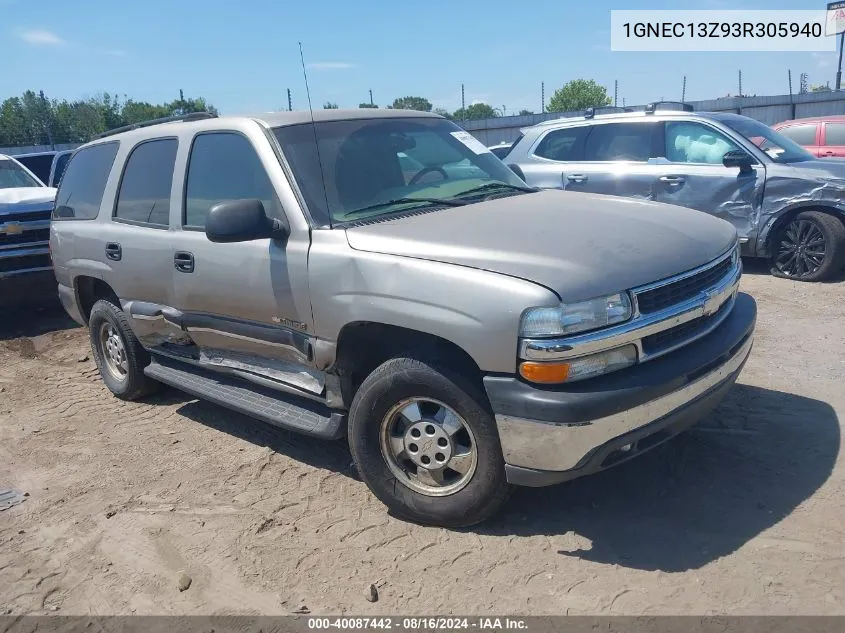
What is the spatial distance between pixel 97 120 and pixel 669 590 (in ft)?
172

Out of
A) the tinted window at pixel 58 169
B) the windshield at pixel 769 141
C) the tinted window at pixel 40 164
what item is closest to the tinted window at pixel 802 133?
the windshield at pixel 769 141

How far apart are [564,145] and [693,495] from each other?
624 centimetres

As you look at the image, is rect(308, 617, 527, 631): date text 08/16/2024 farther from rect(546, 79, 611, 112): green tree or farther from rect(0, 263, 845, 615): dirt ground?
rect(546, 79, 611, 112): green tree

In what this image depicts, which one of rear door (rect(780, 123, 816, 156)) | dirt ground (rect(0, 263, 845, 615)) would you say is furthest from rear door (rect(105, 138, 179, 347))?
rear door (rect(780, 123, 816, 156))

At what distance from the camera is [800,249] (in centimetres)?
761

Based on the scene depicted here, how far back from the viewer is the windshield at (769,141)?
789 cm

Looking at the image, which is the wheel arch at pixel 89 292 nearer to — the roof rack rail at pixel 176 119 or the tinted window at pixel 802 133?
the roof rack rail at pixel 176 119

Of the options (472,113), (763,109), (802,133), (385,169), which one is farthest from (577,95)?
(385,169)

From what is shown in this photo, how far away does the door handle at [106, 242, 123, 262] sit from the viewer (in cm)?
493

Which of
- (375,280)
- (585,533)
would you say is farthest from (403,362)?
(585,533)

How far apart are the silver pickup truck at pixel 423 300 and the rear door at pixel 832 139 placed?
9.05 metres

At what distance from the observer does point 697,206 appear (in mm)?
8039

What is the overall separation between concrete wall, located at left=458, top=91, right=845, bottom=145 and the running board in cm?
1885

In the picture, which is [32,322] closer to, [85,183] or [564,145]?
[85,183]
